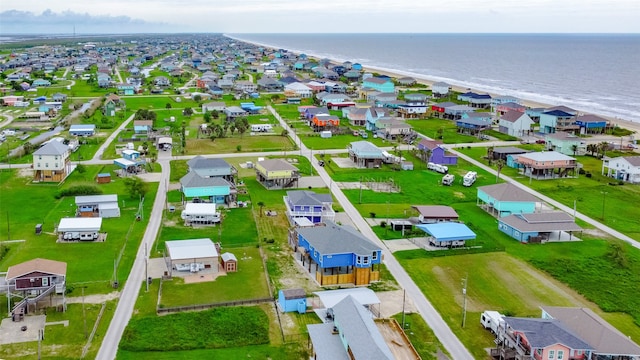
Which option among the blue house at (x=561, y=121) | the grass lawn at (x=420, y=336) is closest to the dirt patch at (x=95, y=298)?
the grass lawn at (x=420, y=336)

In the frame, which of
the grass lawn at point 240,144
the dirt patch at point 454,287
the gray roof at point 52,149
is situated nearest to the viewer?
the dirt patch at point 454,287

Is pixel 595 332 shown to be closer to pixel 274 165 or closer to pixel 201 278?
pixel 201 278

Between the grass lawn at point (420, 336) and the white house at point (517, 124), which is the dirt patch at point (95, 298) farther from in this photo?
the white house at point (517, 124)

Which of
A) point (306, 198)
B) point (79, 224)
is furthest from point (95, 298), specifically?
point (306, 198)

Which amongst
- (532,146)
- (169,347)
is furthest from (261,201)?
(532,146)

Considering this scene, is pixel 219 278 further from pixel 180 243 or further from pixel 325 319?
pixel 325 319

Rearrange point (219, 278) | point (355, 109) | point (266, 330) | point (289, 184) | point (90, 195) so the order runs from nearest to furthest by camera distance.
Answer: point (266, 330), point (219, 278), point (90, 195), point (289, 184), point (355, 109)

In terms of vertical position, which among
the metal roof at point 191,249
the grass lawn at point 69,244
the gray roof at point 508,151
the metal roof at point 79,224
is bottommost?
the grass lawn at point 69,244
